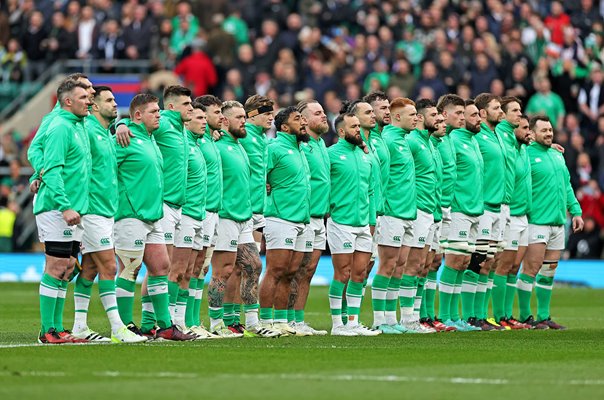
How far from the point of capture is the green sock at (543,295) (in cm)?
2170

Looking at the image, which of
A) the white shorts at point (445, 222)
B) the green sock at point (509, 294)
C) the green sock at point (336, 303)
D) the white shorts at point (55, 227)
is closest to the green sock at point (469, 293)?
the white shorts at point (445, 222)

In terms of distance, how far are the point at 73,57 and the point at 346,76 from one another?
7536 millimetres

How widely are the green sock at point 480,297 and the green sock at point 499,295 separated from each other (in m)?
0.41

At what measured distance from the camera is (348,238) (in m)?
19.2

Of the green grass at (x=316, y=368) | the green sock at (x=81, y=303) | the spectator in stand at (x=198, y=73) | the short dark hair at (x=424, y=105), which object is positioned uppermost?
the spectator in stand at (x=198, y=73)

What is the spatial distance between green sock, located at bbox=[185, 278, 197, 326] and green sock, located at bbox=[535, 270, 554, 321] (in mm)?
5367

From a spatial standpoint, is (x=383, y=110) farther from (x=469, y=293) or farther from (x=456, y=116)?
(x=469, y=293)

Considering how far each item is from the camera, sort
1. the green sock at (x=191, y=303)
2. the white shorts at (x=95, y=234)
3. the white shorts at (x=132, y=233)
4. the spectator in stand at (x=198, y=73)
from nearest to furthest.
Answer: the white shorts at (x=95, y=234) → the white shorts at (x=132, y=233) → the green sock at (x=191, y=303) → the spectator in stand at (x=198, y=73)

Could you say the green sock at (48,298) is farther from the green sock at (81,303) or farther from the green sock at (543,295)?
the green sock at (543,295)

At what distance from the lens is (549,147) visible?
874 inches

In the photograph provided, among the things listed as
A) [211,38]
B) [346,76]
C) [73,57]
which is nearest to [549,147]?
[346,76]

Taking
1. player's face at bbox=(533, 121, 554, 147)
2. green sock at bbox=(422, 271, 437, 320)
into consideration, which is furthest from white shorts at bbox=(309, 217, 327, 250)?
player's face at bbox=(533, 121, 554, 147)

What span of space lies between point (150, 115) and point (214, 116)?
162cm

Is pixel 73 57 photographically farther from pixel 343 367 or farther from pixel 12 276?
pixel 343 367
